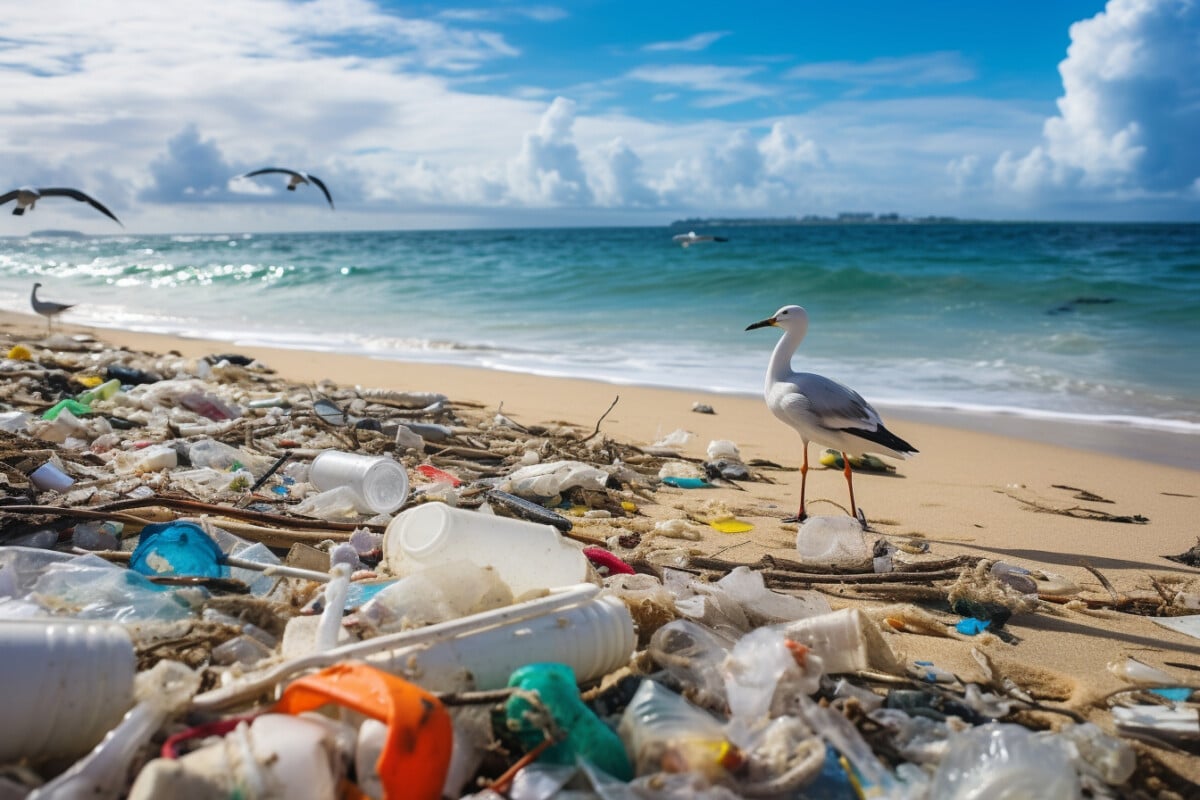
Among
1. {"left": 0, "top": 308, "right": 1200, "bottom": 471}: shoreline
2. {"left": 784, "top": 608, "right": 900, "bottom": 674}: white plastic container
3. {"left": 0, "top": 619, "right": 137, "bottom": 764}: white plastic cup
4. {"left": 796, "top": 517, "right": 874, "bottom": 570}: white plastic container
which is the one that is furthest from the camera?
{"left": 0, "top": 308, "right": 1200, "bottom": 471}: shoreline

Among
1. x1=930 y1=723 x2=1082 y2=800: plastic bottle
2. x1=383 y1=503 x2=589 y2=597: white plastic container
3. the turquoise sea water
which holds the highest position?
x1=383 y1=503 x2=589 y2=597: white plastic container

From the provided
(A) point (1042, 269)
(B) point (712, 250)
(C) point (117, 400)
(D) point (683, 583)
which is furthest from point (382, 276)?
(D) point (683, 583)

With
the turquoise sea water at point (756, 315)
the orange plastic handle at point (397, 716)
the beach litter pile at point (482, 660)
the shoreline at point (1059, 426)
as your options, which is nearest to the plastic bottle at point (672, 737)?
the beach litter pile at point (482, 660)

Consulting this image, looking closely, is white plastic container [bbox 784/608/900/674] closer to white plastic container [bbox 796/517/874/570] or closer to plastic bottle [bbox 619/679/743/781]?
plastic bottle [bbox 619/679/743/781]

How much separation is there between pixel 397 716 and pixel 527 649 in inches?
19.5

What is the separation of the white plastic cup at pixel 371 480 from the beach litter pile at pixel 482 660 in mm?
10

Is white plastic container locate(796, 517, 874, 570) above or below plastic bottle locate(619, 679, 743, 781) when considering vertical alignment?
below

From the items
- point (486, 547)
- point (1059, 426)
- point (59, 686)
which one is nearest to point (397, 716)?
point (59, 686)

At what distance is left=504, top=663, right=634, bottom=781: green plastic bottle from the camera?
172 cm

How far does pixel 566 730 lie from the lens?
1723 millimetres

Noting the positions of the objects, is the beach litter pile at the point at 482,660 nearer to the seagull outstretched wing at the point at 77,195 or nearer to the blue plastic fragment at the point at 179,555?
the blue plastic fragment at the point at 179,555

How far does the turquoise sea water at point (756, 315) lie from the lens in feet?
31.4

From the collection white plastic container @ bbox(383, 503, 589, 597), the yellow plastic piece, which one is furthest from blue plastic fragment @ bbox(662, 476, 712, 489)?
white plastic container @ bbox(383, 503, 589, 597)

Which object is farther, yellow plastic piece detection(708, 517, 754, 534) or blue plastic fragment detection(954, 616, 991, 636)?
yellow plastic piece detection(708, 517, 754, 534)
